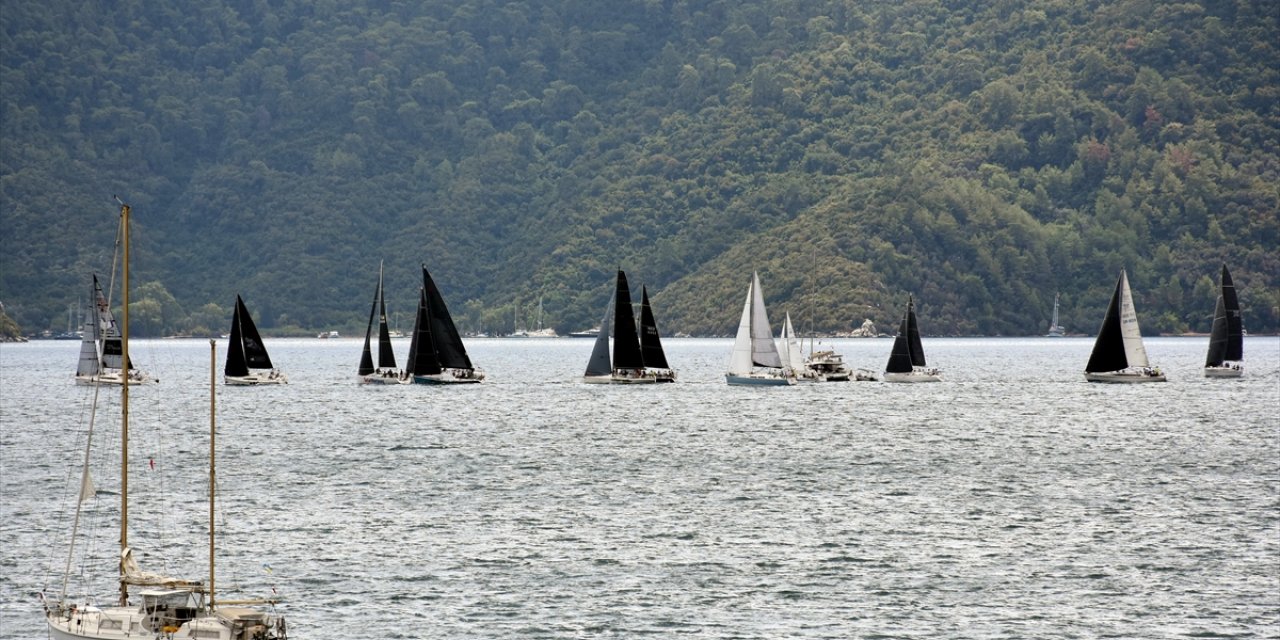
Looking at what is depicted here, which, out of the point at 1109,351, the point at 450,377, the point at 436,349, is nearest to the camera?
the point at 436,349

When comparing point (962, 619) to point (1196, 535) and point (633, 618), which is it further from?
point (1196, 535)

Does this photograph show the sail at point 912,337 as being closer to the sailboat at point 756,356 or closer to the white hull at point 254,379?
the sailboat at point 756,356

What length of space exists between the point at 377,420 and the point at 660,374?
2553 centimetres

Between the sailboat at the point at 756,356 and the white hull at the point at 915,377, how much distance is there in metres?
9.69

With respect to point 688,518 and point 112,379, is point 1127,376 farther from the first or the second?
point 688,518

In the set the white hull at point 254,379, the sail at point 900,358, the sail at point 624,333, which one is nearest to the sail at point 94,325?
the white hull at point 254,379

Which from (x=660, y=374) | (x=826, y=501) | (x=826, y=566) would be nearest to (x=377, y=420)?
(x=660, y=374)

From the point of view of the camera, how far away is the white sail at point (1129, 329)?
108562 millimetres

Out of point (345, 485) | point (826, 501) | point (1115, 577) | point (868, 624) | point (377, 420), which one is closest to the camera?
point (868, 624)

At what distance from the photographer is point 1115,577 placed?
44531mm

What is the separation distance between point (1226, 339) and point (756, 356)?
36.9m

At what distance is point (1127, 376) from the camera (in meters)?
118

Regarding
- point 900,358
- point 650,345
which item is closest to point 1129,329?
point 900,358

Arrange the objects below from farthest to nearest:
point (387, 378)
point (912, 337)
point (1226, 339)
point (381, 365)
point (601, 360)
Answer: point (1226, 339) → point (912, 337) → point (381, 365) → point (387, 378) → point (601, 360)
